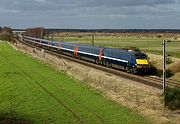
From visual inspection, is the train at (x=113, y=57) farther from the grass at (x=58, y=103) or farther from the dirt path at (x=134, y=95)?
the grass at (x=58, y=103)

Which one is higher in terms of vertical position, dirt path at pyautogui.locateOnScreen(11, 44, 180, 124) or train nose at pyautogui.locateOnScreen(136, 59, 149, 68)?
train nose at pyautogui.locateOnScreen(136, 59, 149, 68)

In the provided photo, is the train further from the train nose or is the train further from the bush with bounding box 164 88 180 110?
the bush with bounding box 164 88 180 110

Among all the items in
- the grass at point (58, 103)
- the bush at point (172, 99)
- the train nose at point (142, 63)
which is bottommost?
the grass at point (58, 103)

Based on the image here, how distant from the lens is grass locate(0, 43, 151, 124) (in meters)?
22.1

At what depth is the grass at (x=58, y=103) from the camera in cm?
2214

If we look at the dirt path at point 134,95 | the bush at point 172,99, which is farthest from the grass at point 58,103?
the bush at point 172,99

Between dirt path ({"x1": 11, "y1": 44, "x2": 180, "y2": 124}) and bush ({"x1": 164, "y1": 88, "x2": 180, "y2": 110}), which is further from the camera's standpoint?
bush ({"x1": 164, "y1": 88, "x2": 180, "y2": 110})

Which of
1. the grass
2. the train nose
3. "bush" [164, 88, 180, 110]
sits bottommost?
the grass

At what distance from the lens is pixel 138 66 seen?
4216cm

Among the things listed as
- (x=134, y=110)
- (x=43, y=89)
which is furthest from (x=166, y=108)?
(x=43, y=89)

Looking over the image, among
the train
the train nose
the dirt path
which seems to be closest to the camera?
the dirt path

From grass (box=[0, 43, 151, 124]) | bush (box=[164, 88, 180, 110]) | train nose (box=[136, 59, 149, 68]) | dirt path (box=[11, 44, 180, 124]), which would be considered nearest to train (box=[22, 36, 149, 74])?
train nose (box=[136, 59, 149, 68])

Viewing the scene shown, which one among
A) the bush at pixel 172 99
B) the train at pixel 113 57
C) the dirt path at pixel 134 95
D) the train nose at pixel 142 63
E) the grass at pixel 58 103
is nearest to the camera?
the grass at pixel 58 103

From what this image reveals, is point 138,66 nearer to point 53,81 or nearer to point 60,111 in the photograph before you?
point 53,81
